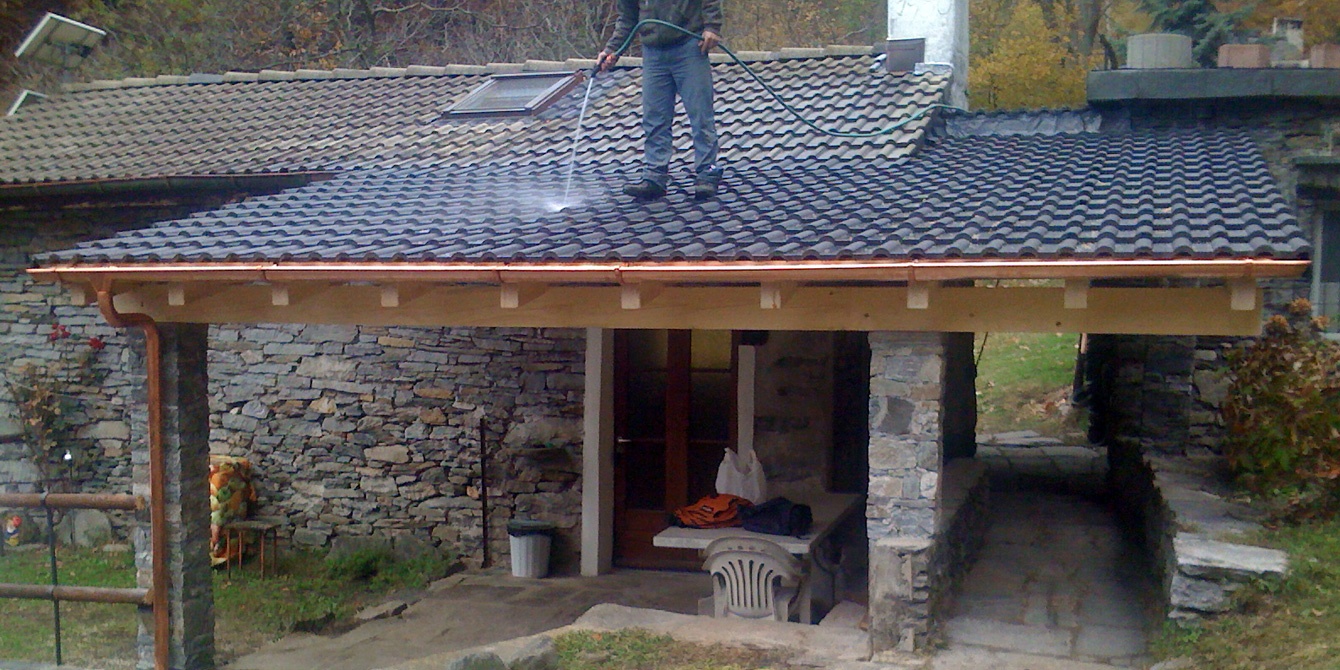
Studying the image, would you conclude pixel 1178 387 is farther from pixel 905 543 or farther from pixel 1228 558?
pixel 905 543

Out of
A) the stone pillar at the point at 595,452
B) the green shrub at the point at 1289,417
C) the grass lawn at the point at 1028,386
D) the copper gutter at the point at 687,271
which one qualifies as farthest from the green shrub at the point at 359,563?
the grass lawn at the point at 1028,386

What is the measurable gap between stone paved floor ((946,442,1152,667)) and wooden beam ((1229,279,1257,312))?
1.79m

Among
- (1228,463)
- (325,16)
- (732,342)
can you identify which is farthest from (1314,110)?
(325,16)

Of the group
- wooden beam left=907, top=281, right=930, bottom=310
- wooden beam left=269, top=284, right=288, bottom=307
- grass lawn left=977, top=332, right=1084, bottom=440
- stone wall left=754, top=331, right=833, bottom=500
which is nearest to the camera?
wooden beam left=907, top=281, right=930, bottom=310

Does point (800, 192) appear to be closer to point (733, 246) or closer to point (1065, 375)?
point (733, 246)

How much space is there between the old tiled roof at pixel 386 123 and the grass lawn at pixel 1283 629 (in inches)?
148

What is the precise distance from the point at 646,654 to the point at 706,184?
111 inches

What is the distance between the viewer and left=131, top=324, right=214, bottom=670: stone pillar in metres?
6.11

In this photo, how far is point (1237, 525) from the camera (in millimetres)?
5578

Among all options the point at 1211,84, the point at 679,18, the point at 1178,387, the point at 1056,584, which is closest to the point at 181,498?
the point at 679,18

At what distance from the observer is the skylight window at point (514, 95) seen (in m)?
9.48

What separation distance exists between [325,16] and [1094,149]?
582 inches

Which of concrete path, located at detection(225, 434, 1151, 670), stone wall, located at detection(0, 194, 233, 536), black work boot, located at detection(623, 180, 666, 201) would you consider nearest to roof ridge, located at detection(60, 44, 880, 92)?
stone wall, located at detection(0, 194, 233, 536)

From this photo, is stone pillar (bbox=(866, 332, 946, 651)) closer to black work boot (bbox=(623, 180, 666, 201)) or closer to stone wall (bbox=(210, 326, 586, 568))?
black work boot (bbox=(623, 180, 666, 201))
